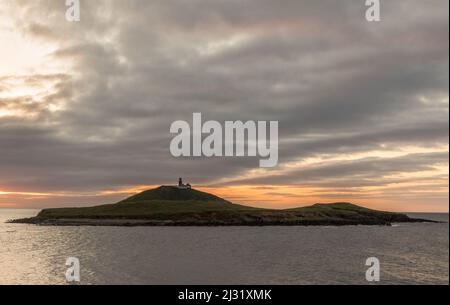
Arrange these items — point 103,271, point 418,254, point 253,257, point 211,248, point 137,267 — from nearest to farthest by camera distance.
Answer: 1. point 103,271
2. point 137,267
3. point 253,257
4. point 418,254
5. point 211,248

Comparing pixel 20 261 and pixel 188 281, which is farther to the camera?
pixel 20 261

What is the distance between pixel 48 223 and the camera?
19212cm

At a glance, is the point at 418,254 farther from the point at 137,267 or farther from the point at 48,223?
the point at 48,223

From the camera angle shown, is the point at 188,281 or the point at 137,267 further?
the point at 137,267
